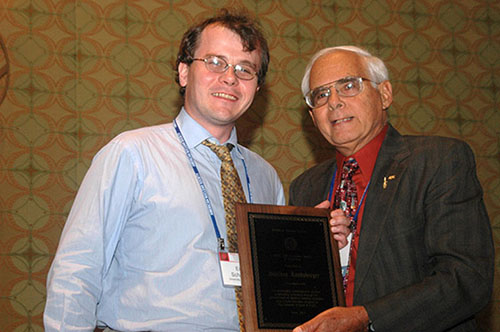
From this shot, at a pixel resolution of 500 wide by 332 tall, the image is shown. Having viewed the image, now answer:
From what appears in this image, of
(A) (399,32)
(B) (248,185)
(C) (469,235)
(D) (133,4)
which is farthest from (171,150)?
(A) (399,32)

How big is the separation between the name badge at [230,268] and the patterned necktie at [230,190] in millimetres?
38

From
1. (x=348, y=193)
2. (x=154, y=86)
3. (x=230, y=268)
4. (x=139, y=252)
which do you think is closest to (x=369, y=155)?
(x=348, y=193)

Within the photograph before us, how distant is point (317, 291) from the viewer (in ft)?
7.47

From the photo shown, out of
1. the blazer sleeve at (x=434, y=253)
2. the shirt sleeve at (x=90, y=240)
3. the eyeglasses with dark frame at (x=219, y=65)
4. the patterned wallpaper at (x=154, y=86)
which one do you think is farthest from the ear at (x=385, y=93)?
the patterned wallpaper at (x=154, y=86)

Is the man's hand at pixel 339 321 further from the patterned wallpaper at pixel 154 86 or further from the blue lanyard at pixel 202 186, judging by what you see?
the patterned wallpaper at pixel 154 86

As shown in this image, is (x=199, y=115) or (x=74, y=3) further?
(x=74, y=3)

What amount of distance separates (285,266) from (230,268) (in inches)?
8.2

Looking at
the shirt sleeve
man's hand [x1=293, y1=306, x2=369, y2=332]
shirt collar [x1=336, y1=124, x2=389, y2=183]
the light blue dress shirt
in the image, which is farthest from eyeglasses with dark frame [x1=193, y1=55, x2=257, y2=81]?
man's hand [x1=293, y1=306, x2=369, y2=332]

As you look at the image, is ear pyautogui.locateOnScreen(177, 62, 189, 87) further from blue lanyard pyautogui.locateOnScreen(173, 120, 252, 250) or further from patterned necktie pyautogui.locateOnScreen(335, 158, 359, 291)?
patterned necktie pyautogui.locateOnScreen(335, 158, 359, 291)

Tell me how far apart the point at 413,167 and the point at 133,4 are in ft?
8.52

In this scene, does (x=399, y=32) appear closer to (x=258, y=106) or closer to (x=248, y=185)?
(x=258, y=106)

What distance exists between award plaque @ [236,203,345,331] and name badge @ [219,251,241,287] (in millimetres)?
53

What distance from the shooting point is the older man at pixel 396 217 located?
2.27m

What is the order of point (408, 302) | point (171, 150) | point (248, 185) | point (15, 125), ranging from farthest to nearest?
point (15, 125) → point (248, 185) → point (171, 150) → point (408, 302)
